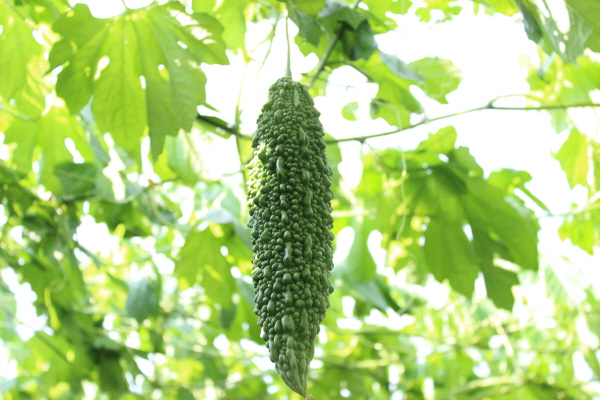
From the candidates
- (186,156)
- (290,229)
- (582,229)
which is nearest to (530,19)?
(290,229)

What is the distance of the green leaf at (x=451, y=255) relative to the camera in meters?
2.04

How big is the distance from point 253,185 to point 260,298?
23cm

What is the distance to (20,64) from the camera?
1555 mm

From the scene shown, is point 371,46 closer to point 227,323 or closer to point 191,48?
point 191,48

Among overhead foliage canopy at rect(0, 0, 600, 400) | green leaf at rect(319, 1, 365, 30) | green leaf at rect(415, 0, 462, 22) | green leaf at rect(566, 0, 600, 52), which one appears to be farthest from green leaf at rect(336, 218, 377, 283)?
green leaf at rect(566, 0, 600, 52)

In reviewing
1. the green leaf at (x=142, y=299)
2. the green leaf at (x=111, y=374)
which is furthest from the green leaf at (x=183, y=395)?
the green leaf at (x=142, y=299)

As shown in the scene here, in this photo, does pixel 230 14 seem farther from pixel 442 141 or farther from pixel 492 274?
pixel 492 274

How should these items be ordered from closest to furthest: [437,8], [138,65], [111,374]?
[138,65], [437,8], [111,374]

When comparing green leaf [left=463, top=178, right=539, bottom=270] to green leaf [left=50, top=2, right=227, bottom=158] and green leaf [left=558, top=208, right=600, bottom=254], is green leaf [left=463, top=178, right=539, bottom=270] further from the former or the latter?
green leaf [left=50, top=2, right=227, bottom=158]

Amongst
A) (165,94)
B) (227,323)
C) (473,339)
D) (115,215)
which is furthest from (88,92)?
(473,339)

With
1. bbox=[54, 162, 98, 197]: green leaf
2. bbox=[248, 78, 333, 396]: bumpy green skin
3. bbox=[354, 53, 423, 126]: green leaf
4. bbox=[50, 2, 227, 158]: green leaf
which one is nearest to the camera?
bbox=[248, 78, 333, 396]: bumpy green skin

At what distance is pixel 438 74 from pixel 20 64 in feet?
4.25

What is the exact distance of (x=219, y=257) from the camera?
2.12 metres

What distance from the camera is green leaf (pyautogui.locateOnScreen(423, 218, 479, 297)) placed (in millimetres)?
2043
